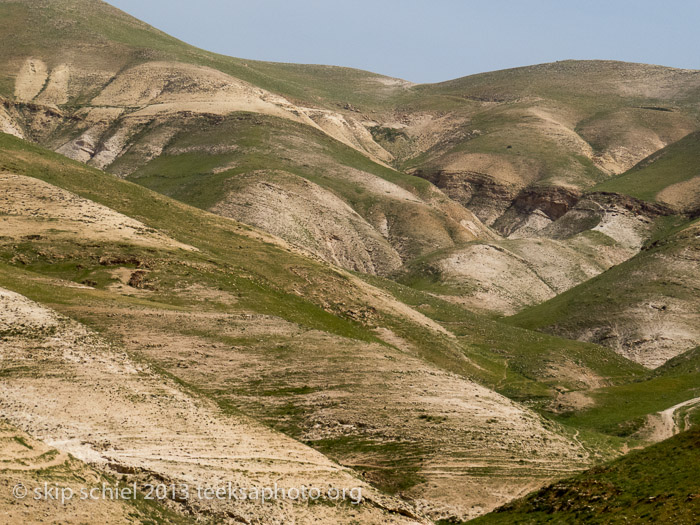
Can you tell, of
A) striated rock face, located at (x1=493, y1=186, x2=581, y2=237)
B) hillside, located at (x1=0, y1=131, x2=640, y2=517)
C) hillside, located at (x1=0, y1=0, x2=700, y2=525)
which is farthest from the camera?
striated rock face, located at (x1=493, y1=186, x2=581, y2=237)

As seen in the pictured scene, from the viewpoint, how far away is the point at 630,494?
33.2m

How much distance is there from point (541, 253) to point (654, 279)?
32.7 meters

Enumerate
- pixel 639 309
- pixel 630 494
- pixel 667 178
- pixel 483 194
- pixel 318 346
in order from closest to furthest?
pixel 630 494 → pixel 318 346 → pixel 639 309 → pixel 667 178 → pixel 483 194

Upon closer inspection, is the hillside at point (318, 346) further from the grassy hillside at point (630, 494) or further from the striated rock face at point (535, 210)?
the striated rock face at point (535, 210)

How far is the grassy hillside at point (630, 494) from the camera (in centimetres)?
2973

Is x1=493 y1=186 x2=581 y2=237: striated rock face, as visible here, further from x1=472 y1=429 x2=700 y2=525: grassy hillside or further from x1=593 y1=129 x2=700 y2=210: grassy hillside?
x1=472 y1=429 x2=700 y2=525: grassy hillside

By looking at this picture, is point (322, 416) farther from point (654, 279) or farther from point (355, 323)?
point (654, 279)

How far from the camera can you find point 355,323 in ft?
240

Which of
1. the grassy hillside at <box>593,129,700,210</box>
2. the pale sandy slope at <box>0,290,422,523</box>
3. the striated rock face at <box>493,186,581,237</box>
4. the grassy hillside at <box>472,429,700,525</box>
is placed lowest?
the pale sandy slope at <box>0,290,422,523</box>

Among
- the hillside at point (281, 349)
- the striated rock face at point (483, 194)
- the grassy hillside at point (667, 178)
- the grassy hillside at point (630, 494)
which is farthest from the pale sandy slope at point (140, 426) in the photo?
the striated rock face at point (483, 194)

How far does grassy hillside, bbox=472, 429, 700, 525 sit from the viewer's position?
29.7m

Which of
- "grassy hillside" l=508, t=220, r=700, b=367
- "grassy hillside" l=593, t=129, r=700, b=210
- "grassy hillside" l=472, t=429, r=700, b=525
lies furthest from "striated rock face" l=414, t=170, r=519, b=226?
"grassy hillside" l=472, t=429, r=700, b=525

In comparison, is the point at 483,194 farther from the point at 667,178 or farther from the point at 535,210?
the point at 667,178

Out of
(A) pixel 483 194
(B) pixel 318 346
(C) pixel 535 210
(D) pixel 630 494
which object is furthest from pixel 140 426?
Answer: (A) pixel 483 194
